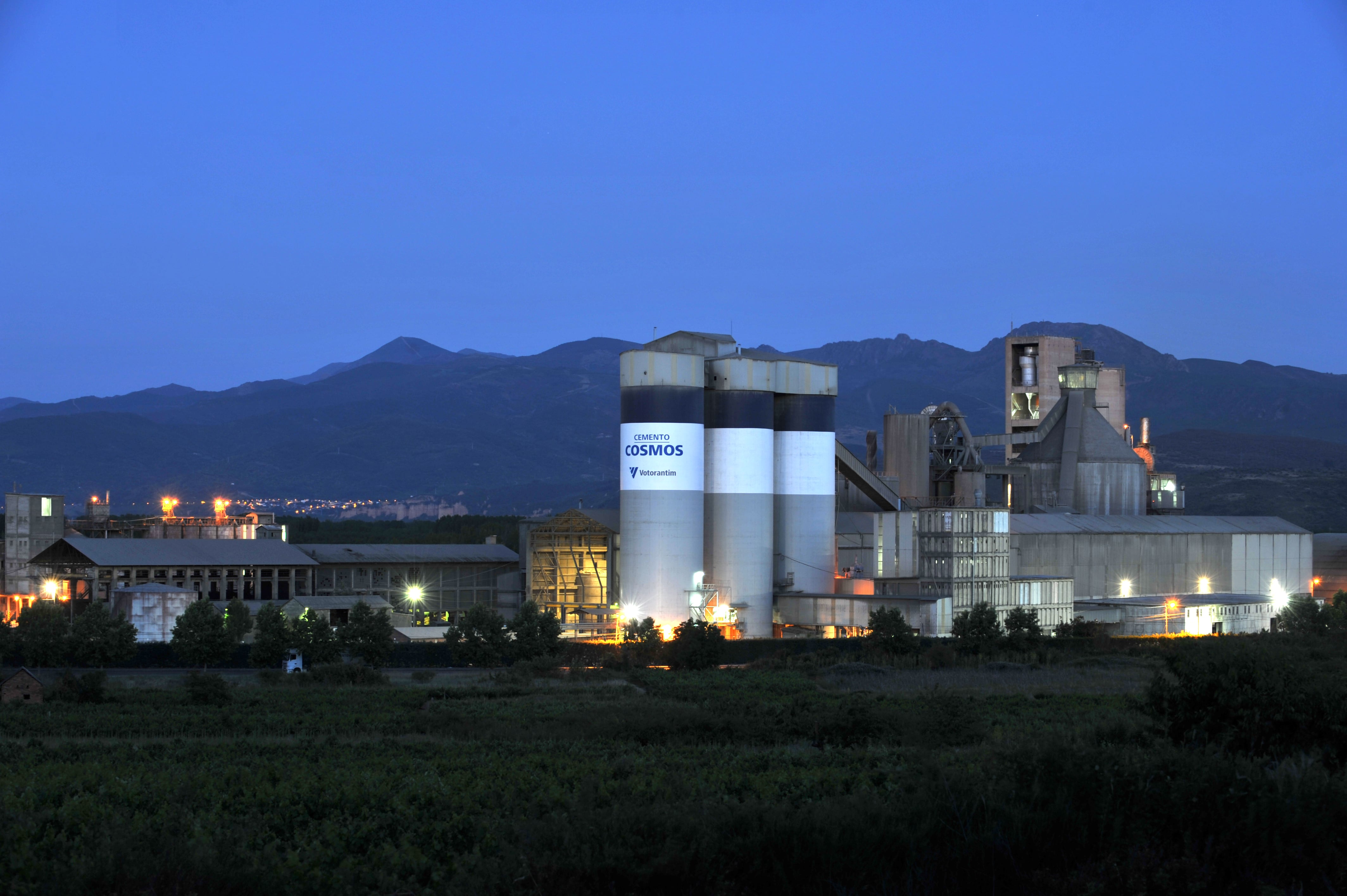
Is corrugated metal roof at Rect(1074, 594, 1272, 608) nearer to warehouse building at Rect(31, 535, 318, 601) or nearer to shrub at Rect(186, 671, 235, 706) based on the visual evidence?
warehouse building at Rect(31, 535, 318, 601)

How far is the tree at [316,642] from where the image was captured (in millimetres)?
58219

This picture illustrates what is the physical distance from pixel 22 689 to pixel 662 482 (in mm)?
30398

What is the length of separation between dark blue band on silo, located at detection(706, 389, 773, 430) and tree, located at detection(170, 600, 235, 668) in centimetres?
2597

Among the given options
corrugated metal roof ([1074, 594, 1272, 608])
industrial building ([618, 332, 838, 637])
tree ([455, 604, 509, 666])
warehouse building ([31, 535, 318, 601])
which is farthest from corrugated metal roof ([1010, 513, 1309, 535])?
warehouse building ([31, 535, 318, 601])

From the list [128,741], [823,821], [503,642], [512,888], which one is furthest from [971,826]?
[503,642]

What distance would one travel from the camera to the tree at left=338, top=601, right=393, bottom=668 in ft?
194

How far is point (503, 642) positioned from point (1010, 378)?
5451cm

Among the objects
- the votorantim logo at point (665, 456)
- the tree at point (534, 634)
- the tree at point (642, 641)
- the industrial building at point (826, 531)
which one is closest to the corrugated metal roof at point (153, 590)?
the tree at point (534, 634)

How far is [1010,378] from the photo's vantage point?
10362cm

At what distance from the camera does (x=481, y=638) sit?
61.8 metres

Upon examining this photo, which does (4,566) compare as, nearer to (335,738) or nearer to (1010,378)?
(335,738)

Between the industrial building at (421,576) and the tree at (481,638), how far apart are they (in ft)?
44.4

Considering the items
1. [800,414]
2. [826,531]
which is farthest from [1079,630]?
[800,414]

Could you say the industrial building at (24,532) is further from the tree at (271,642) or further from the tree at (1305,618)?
the tree at (1305,618)
